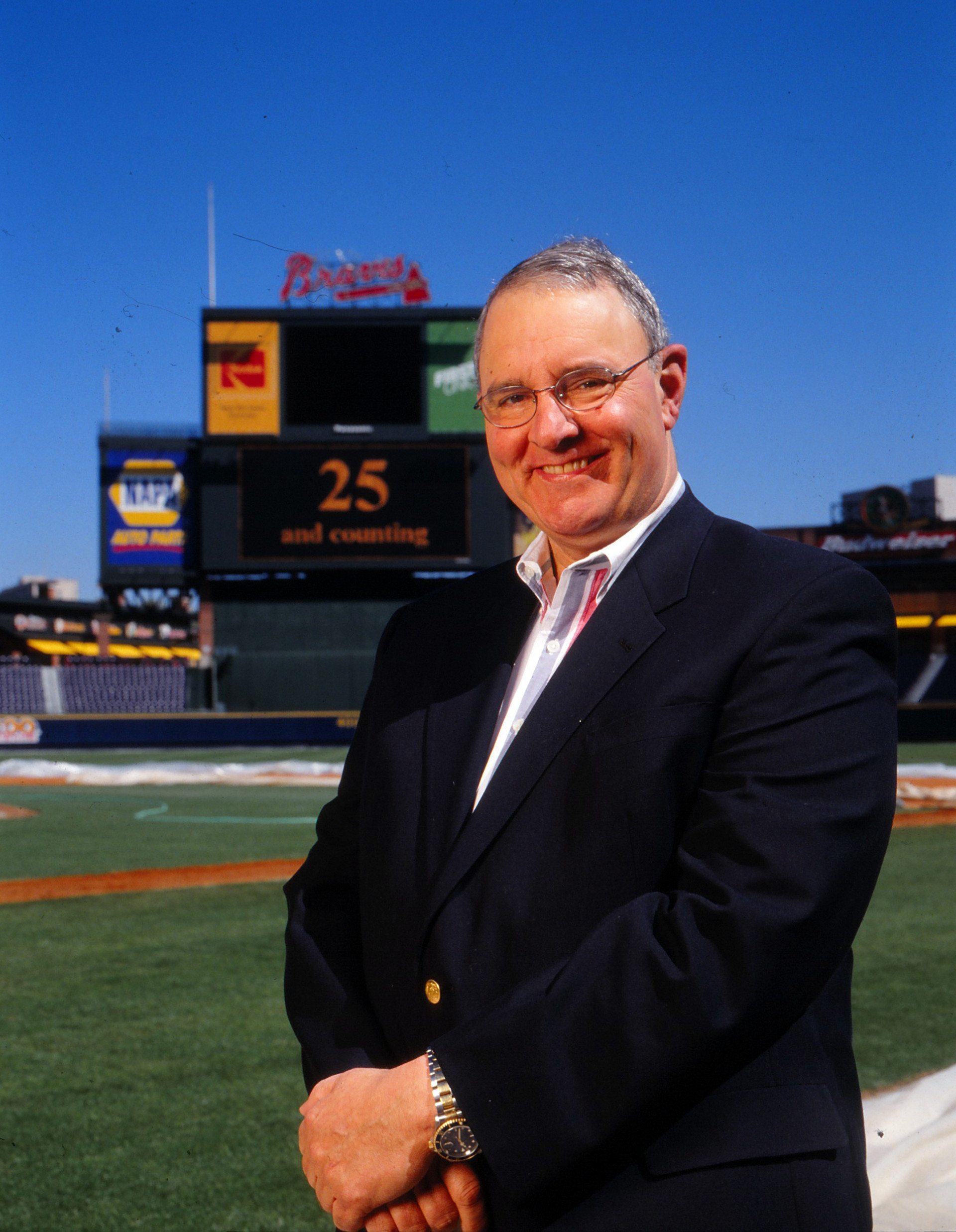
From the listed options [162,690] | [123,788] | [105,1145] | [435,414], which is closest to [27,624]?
[162,690]

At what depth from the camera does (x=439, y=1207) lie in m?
1.27

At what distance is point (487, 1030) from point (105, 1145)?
2457 millimetres

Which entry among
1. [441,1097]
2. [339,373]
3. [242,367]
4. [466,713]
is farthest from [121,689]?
[441,1097]

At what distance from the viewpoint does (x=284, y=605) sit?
25656 mm

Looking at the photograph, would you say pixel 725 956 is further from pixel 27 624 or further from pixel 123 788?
pixel 27 624

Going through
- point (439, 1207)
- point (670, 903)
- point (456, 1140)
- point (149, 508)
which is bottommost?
point (439, 1207)

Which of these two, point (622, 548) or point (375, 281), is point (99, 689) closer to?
point (375, 281)

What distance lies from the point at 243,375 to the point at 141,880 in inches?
703

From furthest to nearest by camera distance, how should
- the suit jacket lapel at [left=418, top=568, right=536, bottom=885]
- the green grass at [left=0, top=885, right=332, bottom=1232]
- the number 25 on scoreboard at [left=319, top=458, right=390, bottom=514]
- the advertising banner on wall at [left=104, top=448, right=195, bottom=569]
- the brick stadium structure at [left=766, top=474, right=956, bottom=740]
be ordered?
the brick stadium structure at [left=766, top=474, right=956, bottom=740] → the advertising banner on wall at [left=104, top=448, right=195, bottom=569] → the number 25 on scoreboard at [left=319, top=458, right=390, bottom=514] → the green grass at [left=0, top=885, right=332, bottom=1232] → the suit jacket lapel at [left=418, top=568, right=536, bottom=885]

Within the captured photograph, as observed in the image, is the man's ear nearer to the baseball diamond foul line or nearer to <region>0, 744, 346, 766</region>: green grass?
the baseball diamond foul line

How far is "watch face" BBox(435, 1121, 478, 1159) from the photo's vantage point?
120 centimetres

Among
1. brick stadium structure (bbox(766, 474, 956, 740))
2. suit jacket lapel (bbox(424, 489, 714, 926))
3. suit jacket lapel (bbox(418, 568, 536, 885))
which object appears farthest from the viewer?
brick stadium structure (bbox(766, 474, 956, 740))

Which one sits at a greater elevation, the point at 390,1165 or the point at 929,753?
the point at 390,1165

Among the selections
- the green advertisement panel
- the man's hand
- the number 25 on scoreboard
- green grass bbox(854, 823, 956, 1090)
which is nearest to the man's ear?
the man's hand
